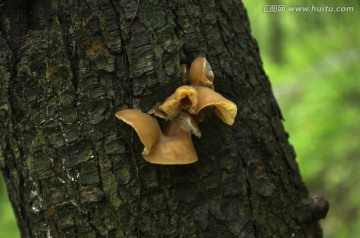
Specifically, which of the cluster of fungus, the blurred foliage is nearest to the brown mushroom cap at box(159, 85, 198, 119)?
the cluster of fungus

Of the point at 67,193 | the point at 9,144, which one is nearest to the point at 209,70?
the point at 67,193

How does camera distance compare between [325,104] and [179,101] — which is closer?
[179,101]

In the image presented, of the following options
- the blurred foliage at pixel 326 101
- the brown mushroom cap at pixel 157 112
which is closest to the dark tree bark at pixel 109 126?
the brown mushroom cap at pixel 157 112

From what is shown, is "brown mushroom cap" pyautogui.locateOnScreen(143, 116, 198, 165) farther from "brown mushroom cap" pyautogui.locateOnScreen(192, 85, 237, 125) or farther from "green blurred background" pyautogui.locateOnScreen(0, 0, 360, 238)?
"green blurred background" pyautogui.locateOnScreen(0, 0, 360, 238)

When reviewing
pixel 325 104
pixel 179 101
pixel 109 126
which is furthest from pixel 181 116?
pixel 325 104

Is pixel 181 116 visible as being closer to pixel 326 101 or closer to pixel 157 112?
pixel 157 112

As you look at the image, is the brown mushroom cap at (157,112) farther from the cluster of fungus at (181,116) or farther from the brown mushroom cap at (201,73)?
the brown mushroom cap at (201,73)

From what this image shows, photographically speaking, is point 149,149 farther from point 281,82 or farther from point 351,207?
point 281,82
